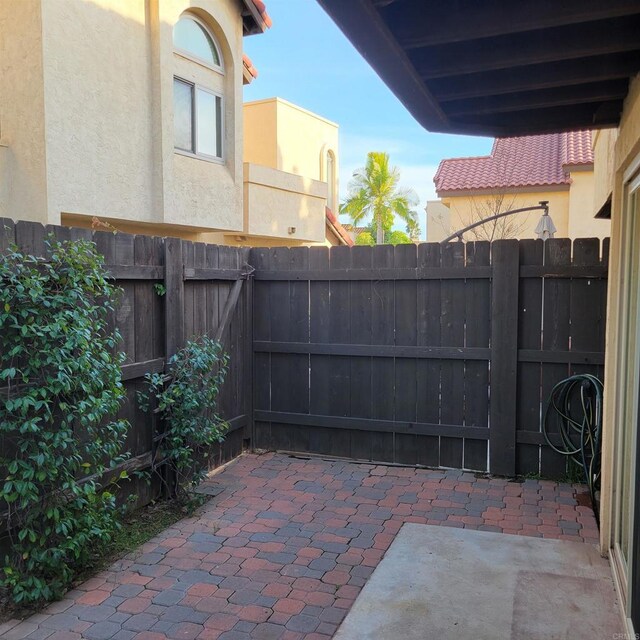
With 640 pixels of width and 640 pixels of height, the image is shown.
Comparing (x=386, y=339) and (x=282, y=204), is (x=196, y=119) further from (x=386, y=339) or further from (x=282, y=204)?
(x=386, y=339)

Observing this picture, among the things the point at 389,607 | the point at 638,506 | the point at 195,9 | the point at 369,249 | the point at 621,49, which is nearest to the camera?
the point at 621,49

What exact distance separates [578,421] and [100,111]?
6.75 metres

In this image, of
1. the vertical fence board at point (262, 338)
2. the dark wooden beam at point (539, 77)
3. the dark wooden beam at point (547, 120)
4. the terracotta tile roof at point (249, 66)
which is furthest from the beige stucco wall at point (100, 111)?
the dark wooden beam at point (539, 77)

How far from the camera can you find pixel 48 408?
3299 millimetres

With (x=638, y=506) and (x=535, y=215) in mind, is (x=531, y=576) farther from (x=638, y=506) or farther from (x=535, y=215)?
(x=535, y=215)

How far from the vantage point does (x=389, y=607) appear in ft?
11.1

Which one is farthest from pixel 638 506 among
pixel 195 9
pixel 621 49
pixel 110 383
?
pixel 195 9

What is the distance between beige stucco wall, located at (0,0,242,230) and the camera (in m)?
7.17

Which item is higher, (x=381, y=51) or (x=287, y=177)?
(x=287, y=177)

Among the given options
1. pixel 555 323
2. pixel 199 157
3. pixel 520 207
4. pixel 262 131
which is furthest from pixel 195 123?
pixel 520 207

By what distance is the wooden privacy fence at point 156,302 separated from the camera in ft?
14.1

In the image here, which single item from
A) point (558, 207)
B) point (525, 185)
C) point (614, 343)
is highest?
point (525, 185)

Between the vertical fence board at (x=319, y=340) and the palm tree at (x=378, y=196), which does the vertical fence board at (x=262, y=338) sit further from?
the palm tree at (x=378, y=196)

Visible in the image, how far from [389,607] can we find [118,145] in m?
7.01
